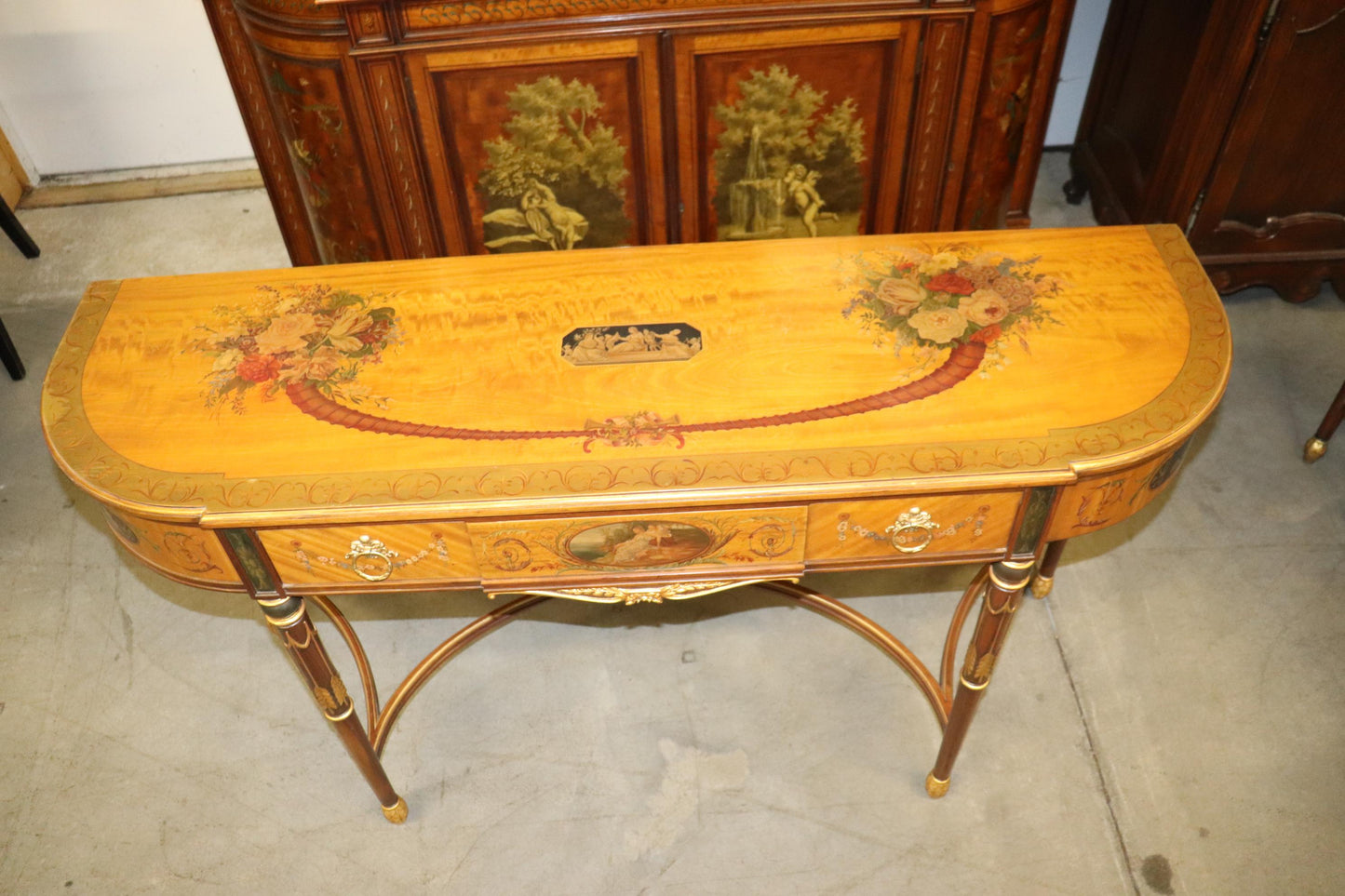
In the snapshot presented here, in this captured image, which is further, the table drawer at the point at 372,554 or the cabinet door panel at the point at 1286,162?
the cabinet door panel at the point at 1286,162

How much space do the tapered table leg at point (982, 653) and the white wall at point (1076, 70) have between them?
2.30 m

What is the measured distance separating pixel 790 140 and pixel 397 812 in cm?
216

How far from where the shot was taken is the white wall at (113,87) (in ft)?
13.8

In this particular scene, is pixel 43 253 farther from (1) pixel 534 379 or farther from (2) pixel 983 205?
(2) pixel 983 205

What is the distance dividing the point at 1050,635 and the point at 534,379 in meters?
1.71

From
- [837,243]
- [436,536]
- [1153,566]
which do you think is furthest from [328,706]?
[1153,566]

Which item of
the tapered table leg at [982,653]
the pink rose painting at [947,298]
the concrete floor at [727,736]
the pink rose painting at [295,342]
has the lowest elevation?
the concrete floor at [727,736]

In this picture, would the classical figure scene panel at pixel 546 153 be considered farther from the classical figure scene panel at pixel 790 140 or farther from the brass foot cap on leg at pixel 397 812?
the brass foot cap on leg at pixel 397 812

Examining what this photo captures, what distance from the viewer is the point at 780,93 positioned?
3.09 m

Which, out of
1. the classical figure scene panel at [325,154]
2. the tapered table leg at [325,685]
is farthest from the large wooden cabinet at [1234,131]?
the tapered table leg at [325,685]

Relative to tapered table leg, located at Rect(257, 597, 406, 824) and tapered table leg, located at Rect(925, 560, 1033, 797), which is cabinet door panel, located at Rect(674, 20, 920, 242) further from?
tapered table leg, located at Rect(257, 597, 406, 824)

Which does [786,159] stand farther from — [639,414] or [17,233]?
[17,233]

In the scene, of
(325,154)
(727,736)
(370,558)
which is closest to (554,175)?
(325,154)

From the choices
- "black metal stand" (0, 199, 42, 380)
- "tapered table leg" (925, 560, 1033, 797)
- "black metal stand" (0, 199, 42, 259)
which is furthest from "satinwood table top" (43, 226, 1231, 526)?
"black metal stand" (0, 199, 42, 259)
